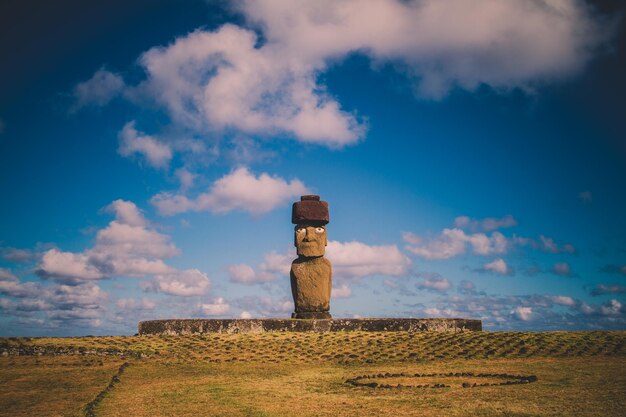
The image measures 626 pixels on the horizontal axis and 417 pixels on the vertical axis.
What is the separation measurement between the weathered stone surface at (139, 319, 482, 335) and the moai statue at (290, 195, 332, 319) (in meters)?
1.27

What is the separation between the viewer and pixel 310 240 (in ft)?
59.4

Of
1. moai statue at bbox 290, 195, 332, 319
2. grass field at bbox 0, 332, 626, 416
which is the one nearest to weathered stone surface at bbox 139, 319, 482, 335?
grass field at bbox 0, 332, 626, 416

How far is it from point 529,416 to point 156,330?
12902 millimetres

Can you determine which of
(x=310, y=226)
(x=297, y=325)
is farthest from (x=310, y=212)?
(x=297, y=325)

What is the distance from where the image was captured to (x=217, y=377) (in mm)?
10969

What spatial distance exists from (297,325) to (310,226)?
360 cm

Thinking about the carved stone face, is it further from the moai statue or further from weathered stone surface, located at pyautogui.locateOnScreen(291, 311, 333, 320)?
weathered stone surface, located at pyautogui.locateOnScreen(291, 311, 333, 320)

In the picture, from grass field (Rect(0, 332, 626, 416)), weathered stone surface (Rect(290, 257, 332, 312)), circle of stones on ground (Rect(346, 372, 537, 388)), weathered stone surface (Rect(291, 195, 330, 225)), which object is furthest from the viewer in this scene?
weathered stone surface (Rect(291, 195, 330, 225))

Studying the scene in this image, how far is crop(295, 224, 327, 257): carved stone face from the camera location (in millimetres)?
18078

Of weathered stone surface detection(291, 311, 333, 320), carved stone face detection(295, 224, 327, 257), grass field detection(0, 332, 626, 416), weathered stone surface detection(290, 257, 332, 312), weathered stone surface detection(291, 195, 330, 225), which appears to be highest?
weathered stone surface detection(291, 195, 330, 225)

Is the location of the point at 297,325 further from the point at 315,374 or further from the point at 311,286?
the point at 315,374

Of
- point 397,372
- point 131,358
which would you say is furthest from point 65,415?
point 397,372

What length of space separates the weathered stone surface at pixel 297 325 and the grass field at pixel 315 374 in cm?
108

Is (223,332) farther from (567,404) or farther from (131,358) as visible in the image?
(567,404)
